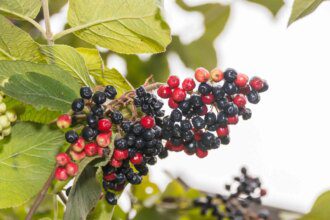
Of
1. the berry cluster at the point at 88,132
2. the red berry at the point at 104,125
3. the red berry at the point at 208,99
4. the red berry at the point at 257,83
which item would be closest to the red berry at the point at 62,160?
the berry cluster at the point at 88,132

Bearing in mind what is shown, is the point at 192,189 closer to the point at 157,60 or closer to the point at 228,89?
the point at 157,60

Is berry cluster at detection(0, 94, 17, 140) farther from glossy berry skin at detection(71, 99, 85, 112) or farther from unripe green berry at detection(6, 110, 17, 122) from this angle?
glossy berry skin at detection(71, 99, 85, 112)

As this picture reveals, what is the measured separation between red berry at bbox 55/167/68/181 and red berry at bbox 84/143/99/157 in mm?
70

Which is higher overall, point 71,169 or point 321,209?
point 71,169

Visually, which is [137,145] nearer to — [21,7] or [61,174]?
[61,174]

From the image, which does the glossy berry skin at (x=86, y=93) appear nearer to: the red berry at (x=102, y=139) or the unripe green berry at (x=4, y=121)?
the red berry at (x=102, y=139)

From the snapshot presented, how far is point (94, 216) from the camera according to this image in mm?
1483

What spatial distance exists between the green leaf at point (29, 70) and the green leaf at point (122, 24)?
19 centimetres

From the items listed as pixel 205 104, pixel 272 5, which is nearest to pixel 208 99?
pixel 205 104

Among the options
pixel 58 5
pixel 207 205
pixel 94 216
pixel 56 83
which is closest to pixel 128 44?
pixel 56 83

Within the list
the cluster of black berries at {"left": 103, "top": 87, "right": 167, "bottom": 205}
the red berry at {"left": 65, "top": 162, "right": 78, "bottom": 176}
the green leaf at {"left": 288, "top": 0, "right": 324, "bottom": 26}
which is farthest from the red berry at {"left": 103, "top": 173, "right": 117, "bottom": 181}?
the green leaf at {"left": 288, "top": 0, "right": 324, "bottom": 26}

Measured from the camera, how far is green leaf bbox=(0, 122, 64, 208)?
133 cm

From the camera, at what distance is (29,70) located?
115cm

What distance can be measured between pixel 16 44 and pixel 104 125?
0.30 metres
